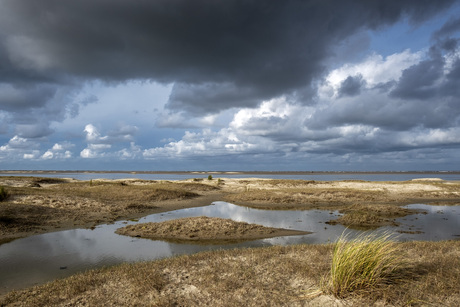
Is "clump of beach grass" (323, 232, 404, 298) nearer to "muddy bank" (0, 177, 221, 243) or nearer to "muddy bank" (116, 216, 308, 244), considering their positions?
"muddy bank" (116, 216, 308, 244)

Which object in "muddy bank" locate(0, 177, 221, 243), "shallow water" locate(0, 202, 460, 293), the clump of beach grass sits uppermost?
the clump of beach grass

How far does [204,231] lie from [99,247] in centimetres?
A: 717

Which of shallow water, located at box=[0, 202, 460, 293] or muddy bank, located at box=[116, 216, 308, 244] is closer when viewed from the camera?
shallow water, located at box=[0, 202, 460, 293]

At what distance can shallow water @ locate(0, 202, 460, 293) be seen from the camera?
1290cm

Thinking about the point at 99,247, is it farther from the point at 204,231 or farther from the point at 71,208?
the point at 71,208

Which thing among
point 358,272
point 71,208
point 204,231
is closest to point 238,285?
point 358,272

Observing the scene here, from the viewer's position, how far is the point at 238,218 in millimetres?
28078

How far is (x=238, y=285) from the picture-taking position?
9539mm

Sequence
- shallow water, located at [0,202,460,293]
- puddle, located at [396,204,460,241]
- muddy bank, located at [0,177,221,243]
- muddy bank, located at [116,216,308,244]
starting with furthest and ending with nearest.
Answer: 1. muddy bank, located at [0,177,221,243]
2. puddle, located at [396,204,460,241]
3. muddy bank, located at [116,216,308,244]
4. shallow water, located at [0,202,460,293]

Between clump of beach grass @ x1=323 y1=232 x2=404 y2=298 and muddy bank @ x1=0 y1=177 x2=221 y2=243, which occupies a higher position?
clump of beach grass @ x1=323 y1=232 x2=404 y2=298

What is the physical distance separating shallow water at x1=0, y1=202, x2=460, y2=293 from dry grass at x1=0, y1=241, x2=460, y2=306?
2.91 meters

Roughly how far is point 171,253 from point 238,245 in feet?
14.5

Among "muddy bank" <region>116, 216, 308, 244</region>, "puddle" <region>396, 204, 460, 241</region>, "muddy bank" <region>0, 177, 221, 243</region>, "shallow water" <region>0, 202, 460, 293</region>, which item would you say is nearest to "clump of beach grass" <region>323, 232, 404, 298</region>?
"shallow water" <region>0, 202, 460, 293</region>

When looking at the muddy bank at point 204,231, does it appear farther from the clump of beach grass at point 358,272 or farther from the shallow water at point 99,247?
the clump of beach grass at point 358,272
